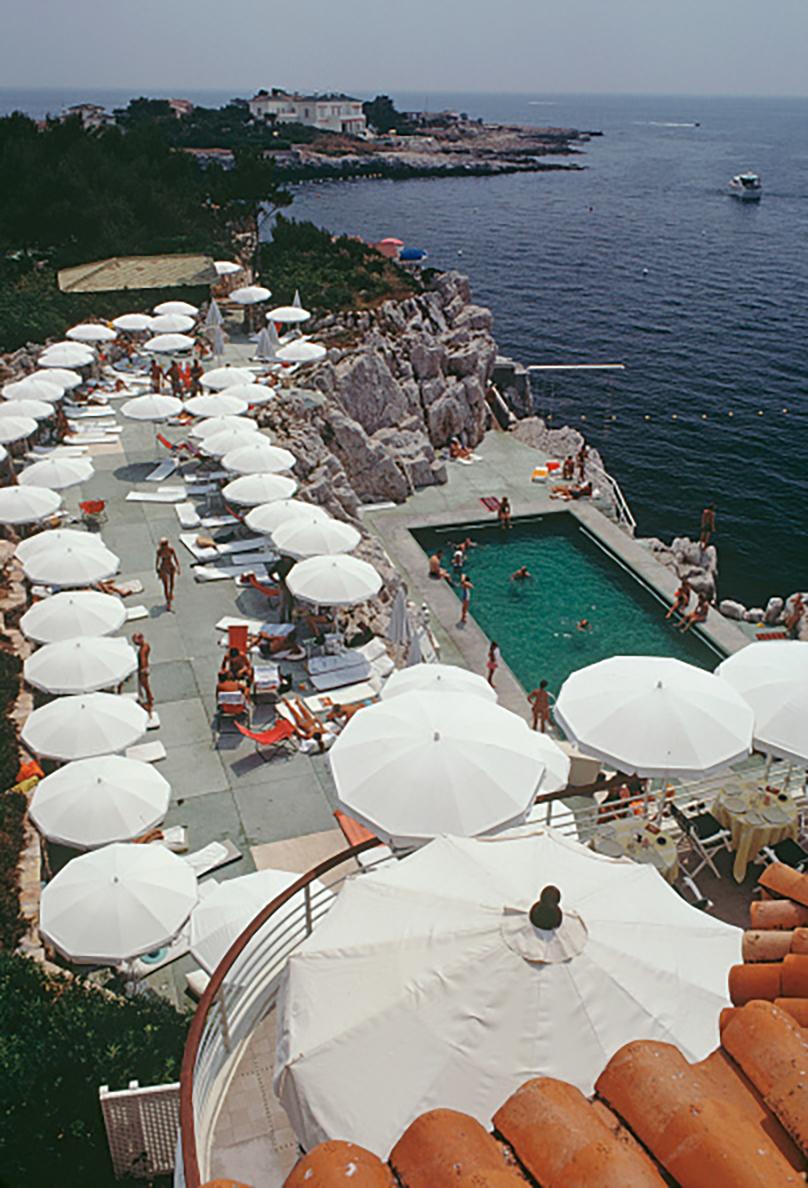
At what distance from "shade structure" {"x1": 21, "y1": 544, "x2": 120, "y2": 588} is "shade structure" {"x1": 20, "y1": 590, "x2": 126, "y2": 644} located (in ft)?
3.38

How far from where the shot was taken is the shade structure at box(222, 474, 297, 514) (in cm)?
2038

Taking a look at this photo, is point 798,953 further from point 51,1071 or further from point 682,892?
point 51,1071

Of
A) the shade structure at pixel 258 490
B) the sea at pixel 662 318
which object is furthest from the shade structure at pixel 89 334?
the sea at pixel 662 318

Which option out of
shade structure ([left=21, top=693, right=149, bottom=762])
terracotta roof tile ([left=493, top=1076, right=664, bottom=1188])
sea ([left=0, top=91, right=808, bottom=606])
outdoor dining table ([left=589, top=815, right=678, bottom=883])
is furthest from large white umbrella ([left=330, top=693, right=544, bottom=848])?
sea ([left=0, top=91, right=808, bottom=606])

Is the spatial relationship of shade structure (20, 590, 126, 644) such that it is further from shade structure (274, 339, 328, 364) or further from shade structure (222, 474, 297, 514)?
shade structure (274, 339, 328, 364)

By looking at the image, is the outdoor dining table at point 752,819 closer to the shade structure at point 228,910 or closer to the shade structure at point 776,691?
the shade structure at point 776,691

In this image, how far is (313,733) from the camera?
1506 cm

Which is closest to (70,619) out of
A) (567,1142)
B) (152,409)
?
(152,409)

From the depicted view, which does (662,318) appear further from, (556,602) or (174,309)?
(556,602)

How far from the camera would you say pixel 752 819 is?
29.6 ft

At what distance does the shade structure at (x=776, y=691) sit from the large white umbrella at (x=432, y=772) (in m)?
3.17

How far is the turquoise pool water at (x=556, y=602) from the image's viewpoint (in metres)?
21.8

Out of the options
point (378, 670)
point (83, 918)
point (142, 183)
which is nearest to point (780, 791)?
point (83, 918)

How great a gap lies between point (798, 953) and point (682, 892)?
14.0ft
